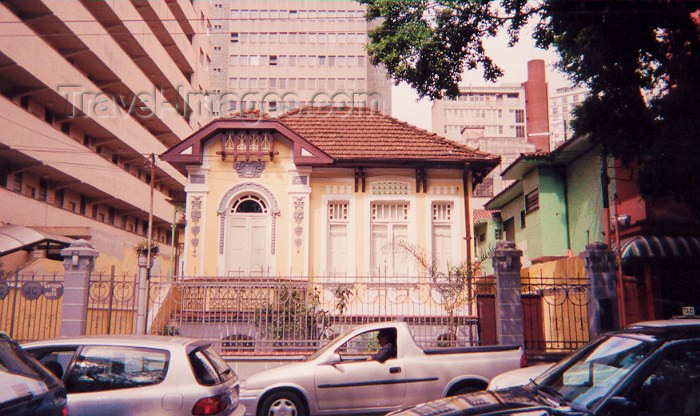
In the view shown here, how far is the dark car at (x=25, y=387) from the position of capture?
169 inches

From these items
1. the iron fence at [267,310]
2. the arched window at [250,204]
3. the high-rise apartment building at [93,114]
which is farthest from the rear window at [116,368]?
the arched window at [250,204]

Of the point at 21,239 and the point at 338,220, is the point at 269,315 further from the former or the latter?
the point at 21,239

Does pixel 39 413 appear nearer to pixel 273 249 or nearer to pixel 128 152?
pixel 273 249

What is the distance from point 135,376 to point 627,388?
4.77m

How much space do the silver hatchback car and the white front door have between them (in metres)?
9.73

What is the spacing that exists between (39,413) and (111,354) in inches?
68.5

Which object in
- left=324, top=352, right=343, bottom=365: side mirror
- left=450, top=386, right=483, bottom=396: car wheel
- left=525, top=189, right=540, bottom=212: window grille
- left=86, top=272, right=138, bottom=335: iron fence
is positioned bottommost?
left=450, top=386, right=483, bottom=396: car wheel

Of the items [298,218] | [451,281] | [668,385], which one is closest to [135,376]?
[668,385]

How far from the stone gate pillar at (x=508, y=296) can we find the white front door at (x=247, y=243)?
7.00 m

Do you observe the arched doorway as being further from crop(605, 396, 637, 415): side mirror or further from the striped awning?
crop(605, 396, 637, 415): side mirror

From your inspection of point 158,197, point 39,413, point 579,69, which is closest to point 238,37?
point 158,197

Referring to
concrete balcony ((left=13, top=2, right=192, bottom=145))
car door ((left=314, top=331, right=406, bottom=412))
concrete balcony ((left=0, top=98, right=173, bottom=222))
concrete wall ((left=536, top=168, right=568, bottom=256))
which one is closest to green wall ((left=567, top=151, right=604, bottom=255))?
concrete wall ((left=536, top=168, right=568, bottom=256))

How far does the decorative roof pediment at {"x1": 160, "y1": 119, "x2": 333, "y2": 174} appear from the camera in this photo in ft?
53.4

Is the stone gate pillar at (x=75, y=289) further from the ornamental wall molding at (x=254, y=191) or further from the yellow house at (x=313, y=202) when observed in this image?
the ornamental wall molding at (x=254, y=191)
